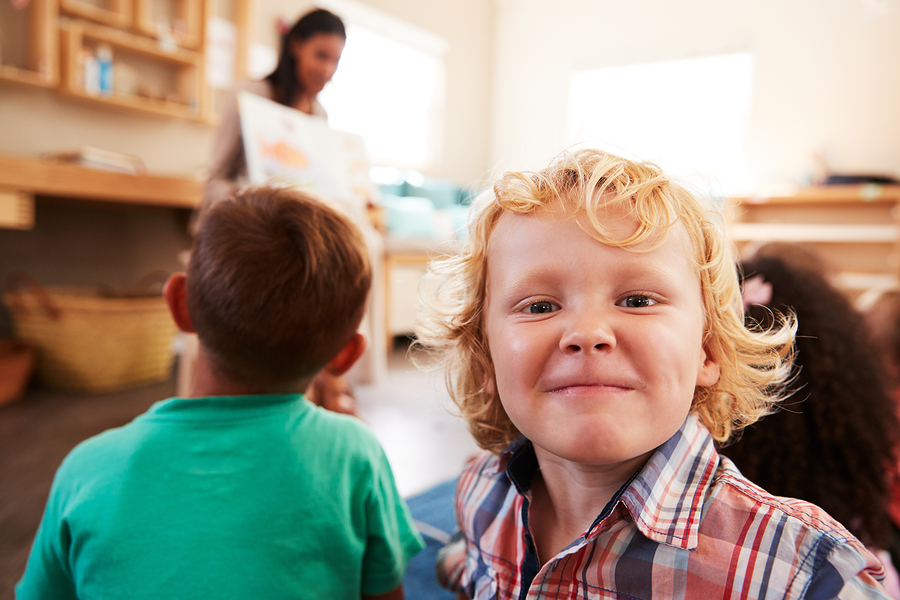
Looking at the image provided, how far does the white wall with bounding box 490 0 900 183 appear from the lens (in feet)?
12.9

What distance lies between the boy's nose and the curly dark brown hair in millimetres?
384

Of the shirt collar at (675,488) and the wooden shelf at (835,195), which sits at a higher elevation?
the wooden shelf at (835,195)

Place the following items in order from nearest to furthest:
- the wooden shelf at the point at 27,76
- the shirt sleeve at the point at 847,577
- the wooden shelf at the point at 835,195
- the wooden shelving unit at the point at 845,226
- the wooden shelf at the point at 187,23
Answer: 1. the shirt sleeve at the point at 847,577
2. the wooden shelf at the point at 27,76
3. the wooden shelf at the point at 187,23
4. the wooden shelf at the point at 835,195
5. the wooden shelving unit at the point at 845,226

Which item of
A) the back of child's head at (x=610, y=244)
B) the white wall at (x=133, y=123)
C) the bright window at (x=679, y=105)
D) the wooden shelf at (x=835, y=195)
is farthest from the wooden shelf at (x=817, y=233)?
the back of child's head at (x=610, y=244)

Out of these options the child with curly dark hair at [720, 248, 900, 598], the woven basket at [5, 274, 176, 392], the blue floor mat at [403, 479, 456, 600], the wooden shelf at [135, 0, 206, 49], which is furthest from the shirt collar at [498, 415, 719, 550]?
the wooden shelf at [135, 0, 206, 49]

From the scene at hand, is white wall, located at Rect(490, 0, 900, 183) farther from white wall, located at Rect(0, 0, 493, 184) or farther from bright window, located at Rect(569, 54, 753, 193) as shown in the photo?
white wall, located at Rect(0, 0, 493, 184)

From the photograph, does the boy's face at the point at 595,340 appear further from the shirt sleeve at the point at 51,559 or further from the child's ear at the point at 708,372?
the shirt sleeve at the point at 51,559

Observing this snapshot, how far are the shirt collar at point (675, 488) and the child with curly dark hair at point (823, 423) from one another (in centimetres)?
25

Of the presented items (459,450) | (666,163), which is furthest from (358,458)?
(459,450)

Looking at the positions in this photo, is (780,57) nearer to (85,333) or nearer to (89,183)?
(89,183)

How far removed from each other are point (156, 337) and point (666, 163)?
231cm

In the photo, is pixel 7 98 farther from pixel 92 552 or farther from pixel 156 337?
pixel 92 552

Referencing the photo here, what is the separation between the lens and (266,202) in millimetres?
695

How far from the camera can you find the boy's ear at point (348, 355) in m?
0.77
